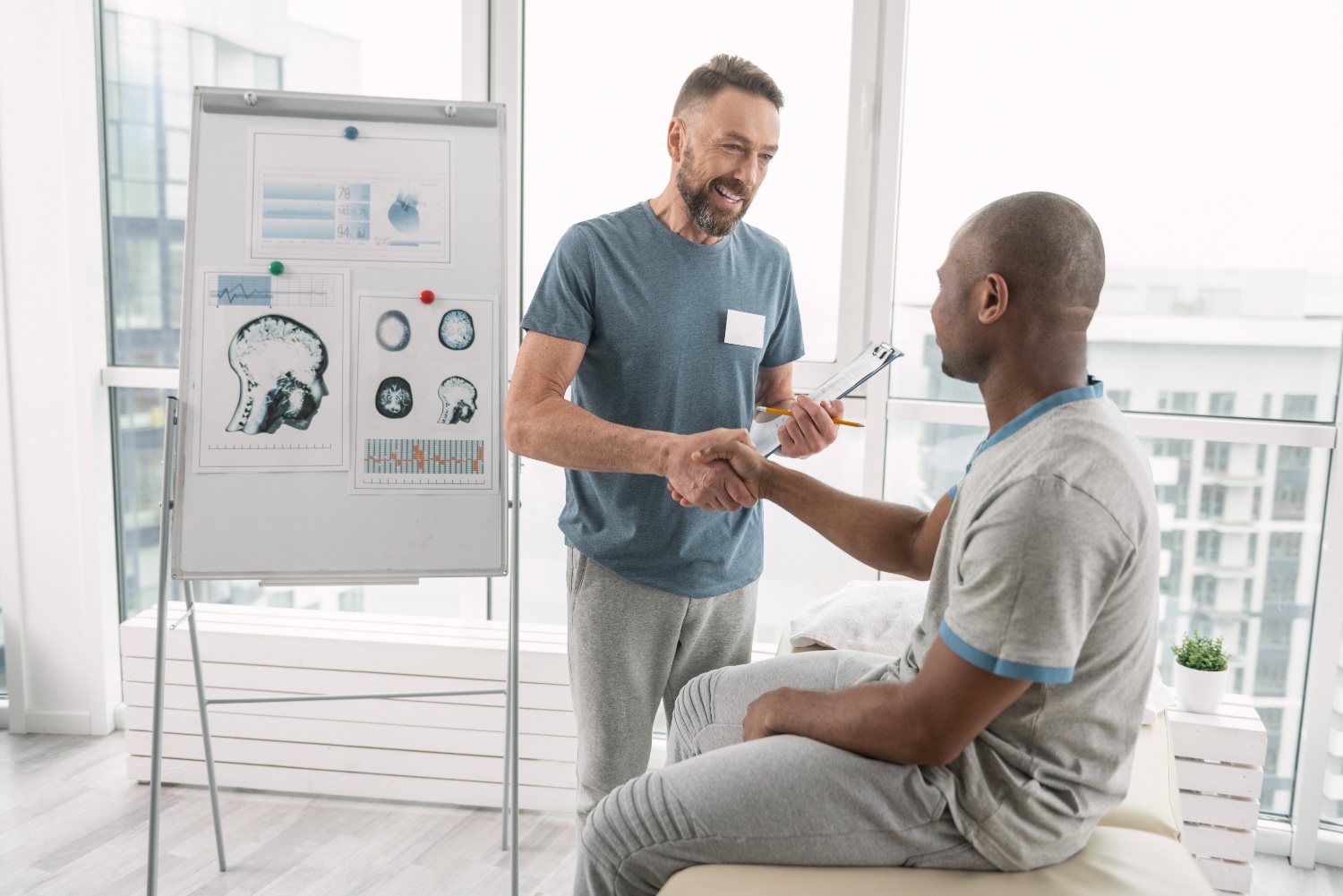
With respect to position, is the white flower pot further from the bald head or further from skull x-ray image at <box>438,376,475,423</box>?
skull x-ray image at <box>438,376,475,423</box>

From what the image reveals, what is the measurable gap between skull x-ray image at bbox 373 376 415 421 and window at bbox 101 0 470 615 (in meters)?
0.97

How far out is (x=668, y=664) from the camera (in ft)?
5.75

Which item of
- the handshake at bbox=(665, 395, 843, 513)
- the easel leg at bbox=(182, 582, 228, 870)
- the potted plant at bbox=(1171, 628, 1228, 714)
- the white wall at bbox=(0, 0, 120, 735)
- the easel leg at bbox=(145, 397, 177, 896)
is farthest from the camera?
the white wall at bbox=(0, 0, 120, 735)

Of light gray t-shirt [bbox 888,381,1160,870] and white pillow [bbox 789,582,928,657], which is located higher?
light gray t-shirt [bbox 888,381,1160,870]

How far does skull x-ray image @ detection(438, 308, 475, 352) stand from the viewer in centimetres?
192

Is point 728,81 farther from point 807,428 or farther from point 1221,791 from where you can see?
point 1221,791

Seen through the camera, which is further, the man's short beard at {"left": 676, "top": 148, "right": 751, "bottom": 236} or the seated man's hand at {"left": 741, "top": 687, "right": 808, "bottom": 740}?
the man's short beard at {"left": 676, "top": 148, "right": 751, "bottom": 236}

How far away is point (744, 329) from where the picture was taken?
1756mm

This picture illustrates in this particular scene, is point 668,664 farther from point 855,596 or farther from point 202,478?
point 202,478

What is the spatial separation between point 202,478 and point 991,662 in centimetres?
152

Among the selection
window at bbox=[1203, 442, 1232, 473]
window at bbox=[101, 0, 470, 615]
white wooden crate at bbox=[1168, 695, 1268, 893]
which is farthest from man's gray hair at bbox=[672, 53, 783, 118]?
white wooden crate at bbox=[1168, 695, 1268, 893]

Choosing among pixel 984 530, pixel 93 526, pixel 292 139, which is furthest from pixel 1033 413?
pixel 93 526

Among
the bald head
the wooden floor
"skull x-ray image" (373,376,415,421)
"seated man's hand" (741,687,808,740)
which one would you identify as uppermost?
the bald head

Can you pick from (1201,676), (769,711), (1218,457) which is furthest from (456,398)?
(1218,457)
